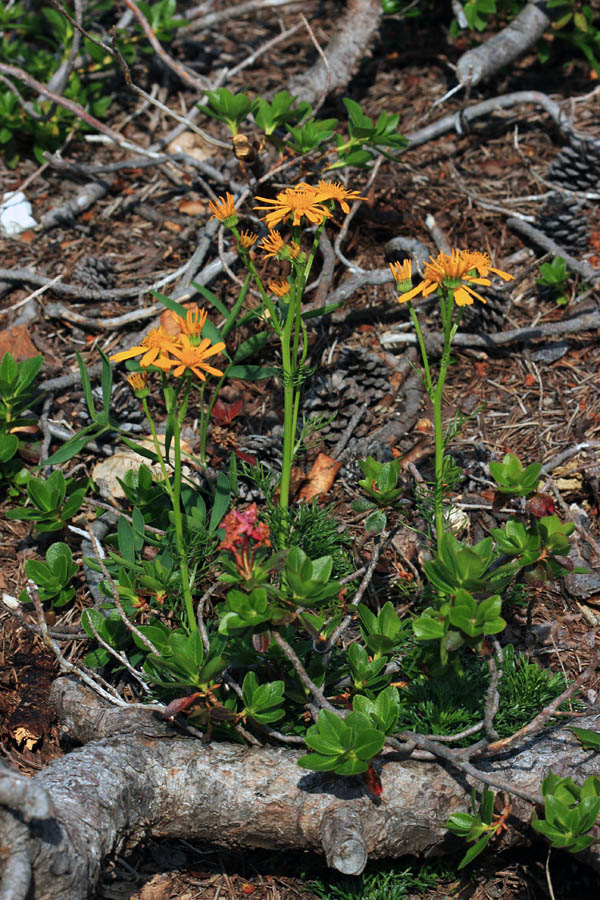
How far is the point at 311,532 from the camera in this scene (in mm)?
2451

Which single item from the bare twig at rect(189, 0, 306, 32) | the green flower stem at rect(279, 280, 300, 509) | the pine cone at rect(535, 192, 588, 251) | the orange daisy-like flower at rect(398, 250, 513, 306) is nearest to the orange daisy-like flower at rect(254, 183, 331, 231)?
the green flower stem at rect(279, 280, 300, 509)

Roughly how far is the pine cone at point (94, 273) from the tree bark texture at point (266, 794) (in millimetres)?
1964

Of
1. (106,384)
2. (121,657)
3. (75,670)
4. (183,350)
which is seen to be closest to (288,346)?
(183,350)

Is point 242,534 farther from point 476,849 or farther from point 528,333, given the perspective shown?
point 528,333

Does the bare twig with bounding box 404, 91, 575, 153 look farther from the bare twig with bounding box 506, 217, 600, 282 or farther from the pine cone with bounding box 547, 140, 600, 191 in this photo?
the bare twig with bounding box 506, 217, 600, 282

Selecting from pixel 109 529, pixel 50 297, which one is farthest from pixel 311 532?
pixel 50 297

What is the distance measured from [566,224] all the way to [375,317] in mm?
939

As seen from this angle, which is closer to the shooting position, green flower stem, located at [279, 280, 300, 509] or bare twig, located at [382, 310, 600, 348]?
green flower stem, located at [279, 280, 300, 509]

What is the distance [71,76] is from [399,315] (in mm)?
2121

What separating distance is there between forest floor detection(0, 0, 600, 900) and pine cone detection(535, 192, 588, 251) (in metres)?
0.08

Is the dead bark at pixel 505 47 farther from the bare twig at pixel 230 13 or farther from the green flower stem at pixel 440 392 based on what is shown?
the green flower stem at pixel 440 392

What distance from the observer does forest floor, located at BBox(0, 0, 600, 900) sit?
2.25 meters

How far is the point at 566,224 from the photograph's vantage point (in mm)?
3447

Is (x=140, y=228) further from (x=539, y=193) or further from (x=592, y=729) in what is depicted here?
(x=592, y=729)
